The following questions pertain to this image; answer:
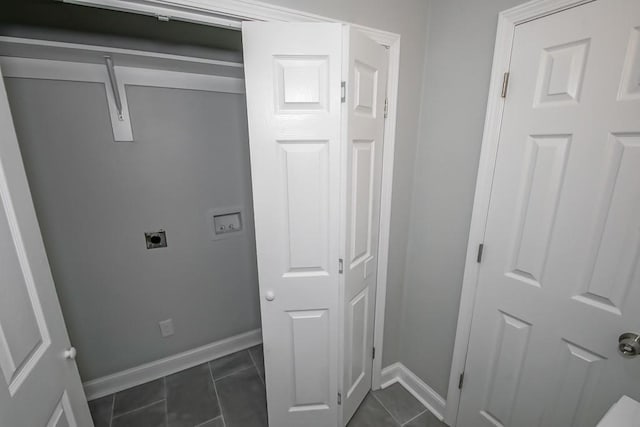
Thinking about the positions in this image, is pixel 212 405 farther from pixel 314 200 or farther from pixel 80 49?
pixel 80 49

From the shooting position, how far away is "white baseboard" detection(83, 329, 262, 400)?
1.82 metres

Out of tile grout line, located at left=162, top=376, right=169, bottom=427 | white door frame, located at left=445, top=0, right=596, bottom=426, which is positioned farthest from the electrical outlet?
white door frame, located at left=445, top=0, right=596, bottom=426

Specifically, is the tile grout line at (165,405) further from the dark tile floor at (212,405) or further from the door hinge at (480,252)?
the door hinge at (480,252)

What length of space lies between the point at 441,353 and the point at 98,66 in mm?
2671

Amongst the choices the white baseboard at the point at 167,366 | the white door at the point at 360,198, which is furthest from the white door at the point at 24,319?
the white baseboard at the point at 167,366

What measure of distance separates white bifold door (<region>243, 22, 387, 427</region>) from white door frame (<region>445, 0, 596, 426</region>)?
1.65ft

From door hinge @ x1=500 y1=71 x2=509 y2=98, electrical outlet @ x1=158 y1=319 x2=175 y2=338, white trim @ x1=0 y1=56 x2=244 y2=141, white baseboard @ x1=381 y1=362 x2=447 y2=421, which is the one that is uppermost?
white trim @ x1=0 y1=56 x2=244 y2=141

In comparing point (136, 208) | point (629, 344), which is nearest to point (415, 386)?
point (629, 344)

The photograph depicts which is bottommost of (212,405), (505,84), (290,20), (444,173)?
(212,405)

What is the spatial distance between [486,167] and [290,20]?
113 cm

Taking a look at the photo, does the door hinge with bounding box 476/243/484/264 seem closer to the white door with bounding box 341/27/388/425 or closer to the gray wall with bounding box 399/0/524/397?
the gray wall with bounding box 399/0/524/397

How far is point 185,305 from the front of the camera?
2010 millimetres

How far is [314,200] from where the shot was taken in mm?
1228

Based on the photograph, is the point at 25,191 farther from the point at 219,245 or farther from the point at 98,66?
the point at 219,245
